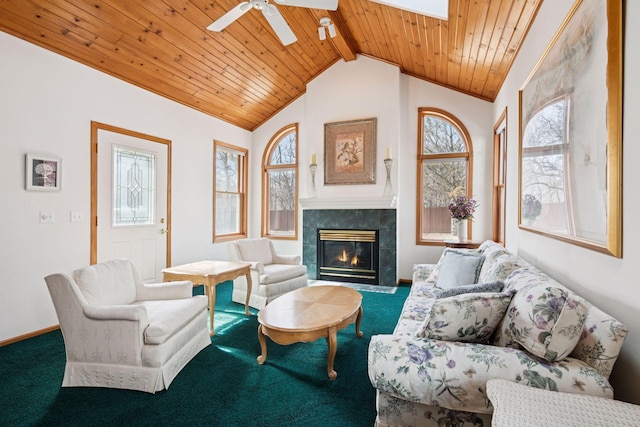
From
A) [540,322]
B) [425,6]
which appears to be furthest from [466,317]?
[425,6]

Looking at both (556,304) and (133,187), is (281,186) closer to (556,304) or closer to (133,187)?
(133,187)

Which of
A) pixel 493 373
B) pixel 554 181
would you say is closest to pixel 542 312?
pixel 493 373

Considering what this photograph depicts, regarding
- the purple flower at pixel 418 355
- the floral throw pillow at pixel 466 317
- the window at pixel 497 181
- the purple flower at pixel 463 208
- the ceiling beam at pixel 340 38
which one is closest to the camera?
the purple flower at pixel 418 355

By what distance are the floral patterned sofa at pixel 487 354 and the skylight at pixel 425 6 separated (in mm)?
2630

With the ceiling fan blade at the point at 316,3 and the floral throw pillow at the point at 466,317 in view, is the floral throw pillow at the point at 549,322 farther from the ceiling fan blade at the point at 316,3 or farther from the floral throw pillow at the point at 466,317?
the ceiling fan blade at the point at 316,3

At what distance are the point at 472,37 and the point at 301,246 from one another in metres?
3.93

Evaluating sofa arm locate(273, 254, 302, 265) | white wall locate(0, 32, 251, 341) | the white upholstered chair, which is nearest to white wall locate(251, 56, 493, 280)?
sofa arm locate(273, 254, 302, 265)

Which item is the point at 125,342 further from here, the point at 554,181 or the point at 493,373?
the point at 554,181

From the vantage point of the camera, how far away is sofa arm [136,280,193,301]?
2631mm

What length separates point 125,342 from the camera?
6.76ft

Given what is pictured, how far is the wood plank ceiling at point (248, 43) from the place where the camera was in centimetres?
283

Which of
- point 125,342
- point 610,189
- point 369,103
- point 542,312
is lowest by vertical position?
point 125,342

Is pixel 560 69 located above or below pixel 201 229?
above

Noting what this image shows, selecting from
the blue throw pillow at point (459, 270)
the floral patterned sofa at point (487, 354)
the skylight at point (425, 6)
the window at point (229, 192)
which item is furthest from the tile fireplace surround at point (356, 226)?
the floral patterned sofa at point (487, 354)
